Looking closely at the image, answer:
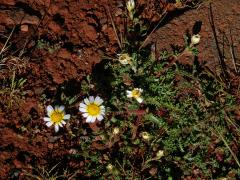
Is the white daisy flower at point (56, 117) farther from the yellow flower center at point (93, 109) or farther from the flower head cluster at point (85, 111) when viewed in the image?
the yellow flower center at point (93, 109)

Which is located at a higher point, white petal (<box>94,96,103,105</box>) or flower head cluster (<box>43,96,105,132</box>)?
white petal (<box>94,96,103,105</box>)

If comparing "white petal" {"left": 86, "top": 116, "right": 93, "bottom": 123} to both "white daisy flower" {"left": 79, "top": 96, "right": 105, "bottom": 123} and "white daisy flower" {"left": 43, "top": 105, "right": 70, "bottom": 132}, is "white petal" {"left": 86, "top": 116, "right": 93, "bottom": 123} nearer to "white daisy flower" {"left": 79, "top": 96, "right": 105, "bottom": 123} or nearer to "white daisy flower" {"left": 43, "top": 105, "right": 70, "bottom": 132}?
"white daisy flower" {"left": 79, "top": 96, "right": 105, "bottom": 123}

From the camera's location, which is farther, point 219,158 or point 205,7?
point 205,7

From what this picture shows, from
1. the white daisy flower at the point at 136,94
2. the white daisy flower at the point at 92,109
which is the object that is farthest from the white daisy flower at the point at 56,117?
the white daisy flower at the point at 136,94

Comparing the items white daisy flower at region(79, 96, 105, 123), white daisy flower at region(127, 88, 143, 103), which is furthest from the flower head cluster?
white daisy flower at region(127, 88, 143, 103)

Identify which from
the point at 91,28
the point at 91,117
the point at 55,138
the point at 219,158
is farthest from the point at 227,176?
the point at 91,28

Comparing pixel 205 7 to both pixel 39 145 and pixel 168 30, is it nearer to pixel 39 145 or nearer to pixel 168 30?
pixel 168 30

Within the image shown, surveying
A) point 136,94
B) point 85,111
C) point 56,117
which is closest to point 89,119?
point 85,111
